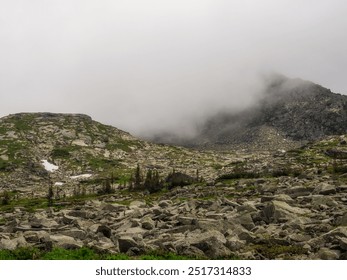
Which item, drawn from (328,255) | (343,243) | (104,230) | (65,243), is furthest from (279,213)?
(65,243)

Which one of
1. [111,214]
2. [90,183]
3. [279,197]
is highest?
[279,197]

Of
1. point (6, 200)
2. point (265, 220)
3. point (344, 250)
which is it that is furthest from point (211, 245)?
point (6, 200)

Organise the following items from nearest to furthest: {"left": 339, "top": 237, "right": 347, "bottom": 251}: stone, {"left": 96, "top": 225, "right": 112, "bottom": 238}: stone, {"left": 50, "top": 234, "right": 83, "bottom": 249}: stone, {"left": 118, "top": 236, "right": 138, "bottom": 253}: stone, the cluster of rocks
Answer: {"left": 339, "top": 237, "right": 347, "bottom": 251}: stone
the cluster of rocks
{"left": 118, "top": 236, "right": 138, "bottom": 253}: stone
{"left": 50, "top": 234, "right": 83, "bottom": 249}: stone
{"left": 96, "top": 225, "right": 112, "bottom": 238}: stone

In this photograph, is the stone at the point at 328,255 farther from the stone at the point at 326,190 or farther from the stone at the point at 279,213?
the stone at the point at 326,190

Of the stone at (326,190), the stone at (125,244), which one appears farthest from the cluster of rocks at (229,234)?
the stone at (326,190)

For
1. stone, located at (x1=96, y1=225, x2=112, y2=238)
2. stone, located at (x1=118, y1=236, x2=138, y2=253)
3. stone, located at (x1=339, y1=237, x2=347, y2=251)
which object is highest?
stone, located at (x1=339, y1=237, x2=347, y2=251)

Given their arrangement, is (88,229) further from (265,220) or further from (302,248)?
(302,248)

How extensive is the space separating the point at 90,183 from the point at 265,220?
5699 inches

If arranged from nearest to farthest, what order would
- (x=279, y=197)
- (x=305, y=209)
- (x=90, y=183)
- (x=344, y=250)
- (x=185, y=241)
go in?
(x=344, y=250) < (x=185, y=241) < (x=305, y=209) < (x=279, y=197) < (x=90, y=183)

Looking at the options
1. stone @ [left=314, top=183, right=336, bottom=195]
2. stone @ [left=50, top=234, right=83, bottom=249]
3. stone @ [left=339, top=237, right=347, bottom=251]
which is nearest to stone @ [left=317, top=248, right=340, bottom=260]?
stone @ [left=339, top=237, right=347, bottom=251]

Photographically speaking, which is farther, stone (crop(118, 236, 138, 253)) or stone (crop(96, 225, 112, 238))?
stone (crop(96, 225, 112, 238))

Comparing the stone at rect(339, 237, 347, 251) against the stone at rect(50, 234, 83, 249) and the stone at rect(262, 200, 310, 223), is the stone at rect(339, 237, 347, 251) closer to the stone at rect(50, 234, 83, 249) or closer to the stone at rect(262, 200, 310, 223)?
the stone at rect(262, 200, 310, 223)

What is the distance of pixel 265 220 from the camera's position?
1166 inches
